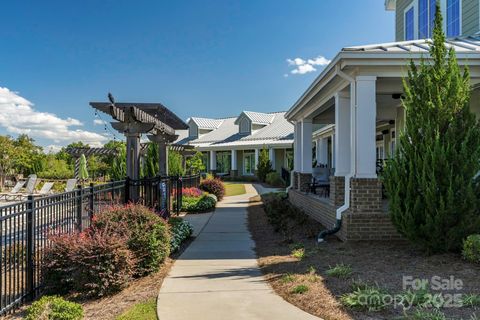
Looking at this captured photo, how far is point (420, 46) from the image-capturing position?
8.37 meters

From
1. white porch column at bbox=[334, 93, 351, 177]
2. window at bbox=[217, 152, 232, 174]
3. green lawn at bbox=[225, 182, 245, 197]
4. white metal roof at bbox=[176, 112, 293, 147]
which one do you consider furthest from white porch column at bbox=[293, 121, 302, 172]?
A: window at bbox=[217, 152, 232, 174]

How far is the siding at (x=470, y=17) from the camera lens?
10895 millimetres

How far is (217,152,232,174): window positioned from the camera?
129 ft

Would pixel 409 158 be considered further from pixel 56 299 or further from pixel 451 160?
pixel 56 299

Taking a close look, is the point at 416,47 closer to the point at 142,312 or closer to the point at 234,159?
the point at 142,312

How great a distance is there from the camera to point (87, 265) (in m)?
5.34

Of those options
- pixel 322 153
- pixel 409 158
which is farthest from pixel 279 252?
pixel 322 153

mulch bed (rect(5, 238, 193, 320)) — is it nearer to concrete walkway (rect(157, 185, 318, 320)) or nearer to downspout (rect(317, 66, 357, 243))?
concrete walkway (rect(157, 185, 318, 320))

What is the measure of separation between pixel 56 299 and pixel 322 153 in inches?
920

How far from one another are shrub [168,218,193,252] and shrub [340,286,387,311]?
3.90 m

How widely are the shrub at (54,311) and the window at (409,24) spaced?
14.1 metres

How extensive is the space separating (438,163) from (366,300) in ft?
9.63

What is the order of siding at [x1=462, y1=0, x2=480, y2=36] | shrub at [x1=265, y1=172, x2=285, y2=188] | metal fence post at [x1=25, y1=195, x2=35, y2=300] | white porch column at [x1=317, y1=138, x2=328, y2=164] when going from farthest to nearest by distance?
1. shrub at [x1=265, y1=172, x2=285, y2=188]
2. white porch column at [x1=317, y1=138, x2=328, y2=164]
3. siding at [x1=462, y1=0, x2=480, y2=36]
4. metal fence post at [x1=25, y1=195, x2=35, y2=300]

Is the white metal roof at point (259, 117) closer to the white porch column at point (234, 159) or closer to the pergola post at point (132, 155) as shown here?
the white porch column at point (234, 159)
